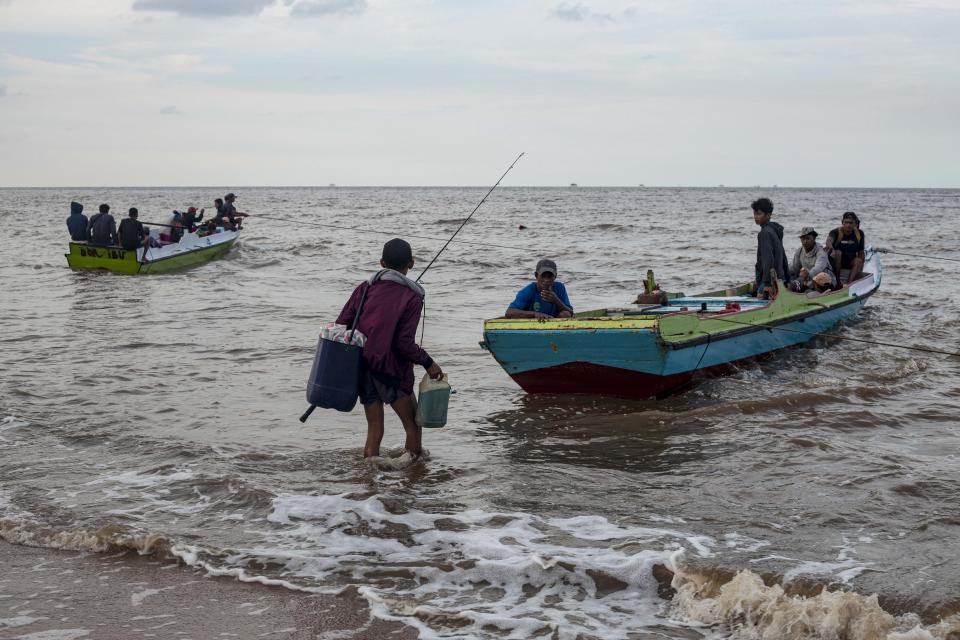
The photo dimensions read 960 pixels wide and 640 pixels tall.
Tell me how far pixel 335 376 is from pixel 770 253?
6422mm

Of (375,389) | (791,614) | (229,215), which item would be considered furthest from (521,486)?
(229,215)

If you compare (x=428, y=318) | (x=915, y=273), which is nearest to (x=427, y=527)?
(x=428, y=318)

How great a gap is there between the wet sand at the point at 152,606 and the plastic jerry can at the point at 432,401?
1885mm

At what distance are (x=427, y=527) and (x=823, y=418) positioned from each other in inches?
175

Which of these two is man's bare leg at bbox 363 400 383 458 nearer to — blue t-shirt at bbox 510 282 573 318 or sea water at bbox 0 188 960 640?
sea water at bbox 0 188 960 640

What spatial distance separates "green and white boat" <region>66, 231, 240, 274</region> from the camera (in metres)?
20.5

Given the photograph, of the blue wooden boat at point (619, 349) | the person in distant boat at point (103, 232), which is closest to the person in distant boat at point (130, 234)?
the person in distant boat at point (103, 232)

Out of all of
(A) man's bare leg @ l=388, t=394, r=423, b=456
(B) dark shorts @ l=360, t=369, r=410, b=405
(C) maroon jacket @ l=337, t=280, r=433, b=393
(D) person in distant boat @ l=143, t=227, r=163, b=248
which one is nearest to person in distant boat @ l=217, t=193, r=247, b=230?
(D) person in distant boat @ l=143, t=227, r=163, b=248

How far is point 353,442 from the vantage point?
7.56 m

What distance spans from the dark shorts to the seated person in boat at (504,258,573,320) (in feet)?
8.87

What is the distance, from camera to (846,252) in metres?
13.8

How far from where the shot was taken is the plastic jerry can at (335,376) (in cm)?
588

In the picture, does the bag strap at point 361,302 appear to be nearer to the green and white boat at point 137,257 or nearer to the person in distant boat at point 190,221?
the green and white boat at point 137,257

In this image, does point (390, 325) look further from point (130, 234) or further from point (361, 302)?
point (130, 234)
